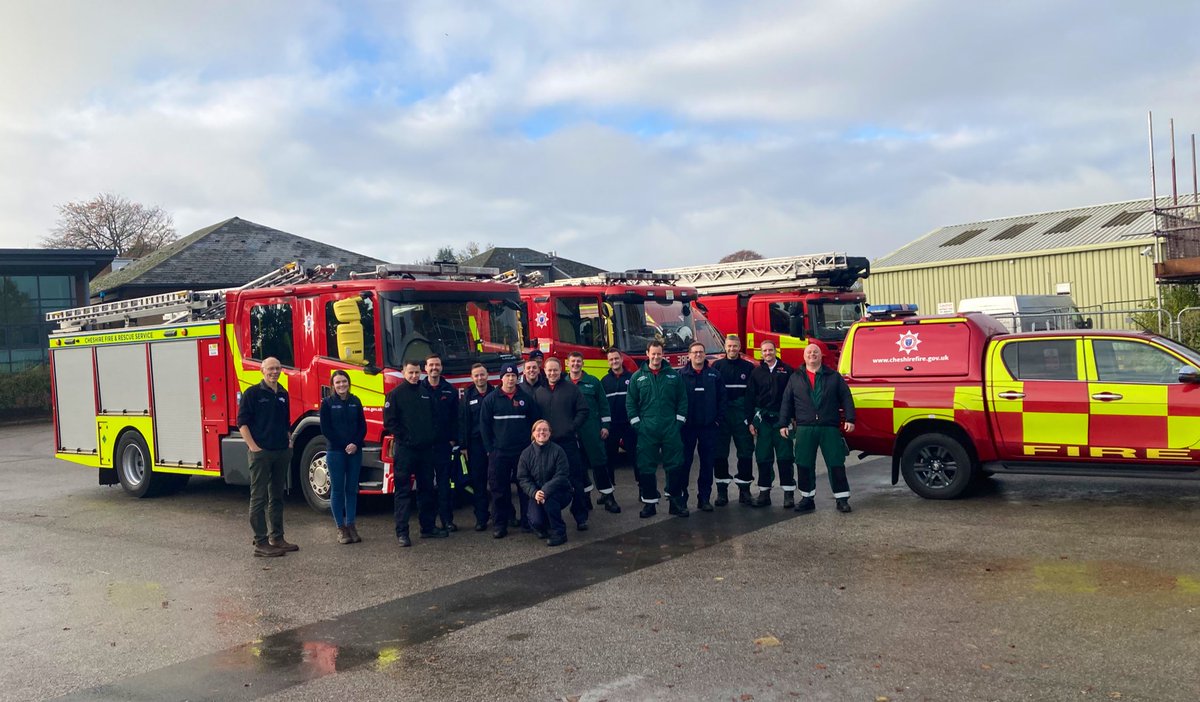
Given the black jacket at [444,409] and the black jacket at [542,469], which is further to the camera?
the black jacket at [444,409]

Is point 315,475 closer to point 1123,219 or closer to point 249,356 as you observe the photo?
point 249,356

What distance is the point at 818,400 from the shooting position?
32.5ft

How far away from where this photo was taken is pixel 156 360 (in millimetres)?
12531

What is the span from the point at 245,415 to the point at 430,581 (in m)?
2.51

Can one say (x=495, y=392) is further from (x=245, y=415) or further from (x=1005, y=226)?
(x=1005, y=226)

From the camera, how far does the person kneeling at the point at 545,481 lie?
9039 mm

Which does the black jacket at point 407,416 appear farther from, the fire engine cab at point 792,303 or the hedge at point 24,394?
the hedge at point 24,394

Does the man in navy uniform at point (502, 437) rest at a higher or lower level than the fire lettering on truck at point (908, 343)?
lower

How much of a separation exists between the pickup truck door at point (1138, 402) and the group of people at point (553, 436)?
7.49ft

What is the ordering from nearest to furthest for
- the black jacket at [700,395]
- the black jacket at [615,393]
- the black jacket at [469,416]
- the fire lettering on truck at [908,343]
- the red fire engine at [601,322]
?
the black jacket at [469,416] → the black jacket at [700,395] → the fire lettering on truck at [908,343] → the black jacket at [615,393] → the red fire engine at [601,322]

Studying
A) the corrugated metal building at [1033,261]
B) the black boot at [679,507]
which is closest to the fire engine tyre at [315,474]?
the black boot at [679,507]

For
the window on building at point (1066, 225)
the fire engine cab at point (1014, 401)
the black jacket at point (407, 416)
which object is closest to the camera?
the fire engine cab at point (1014, 401)

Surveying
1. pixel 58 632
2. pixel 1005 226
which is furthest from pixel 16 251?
pixel 1005 226

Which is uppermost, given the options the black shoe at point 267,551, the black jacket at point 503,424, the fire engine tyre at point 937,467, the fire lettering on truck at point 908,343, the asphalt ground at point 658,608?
the fire lettering on truck at point 908,343
